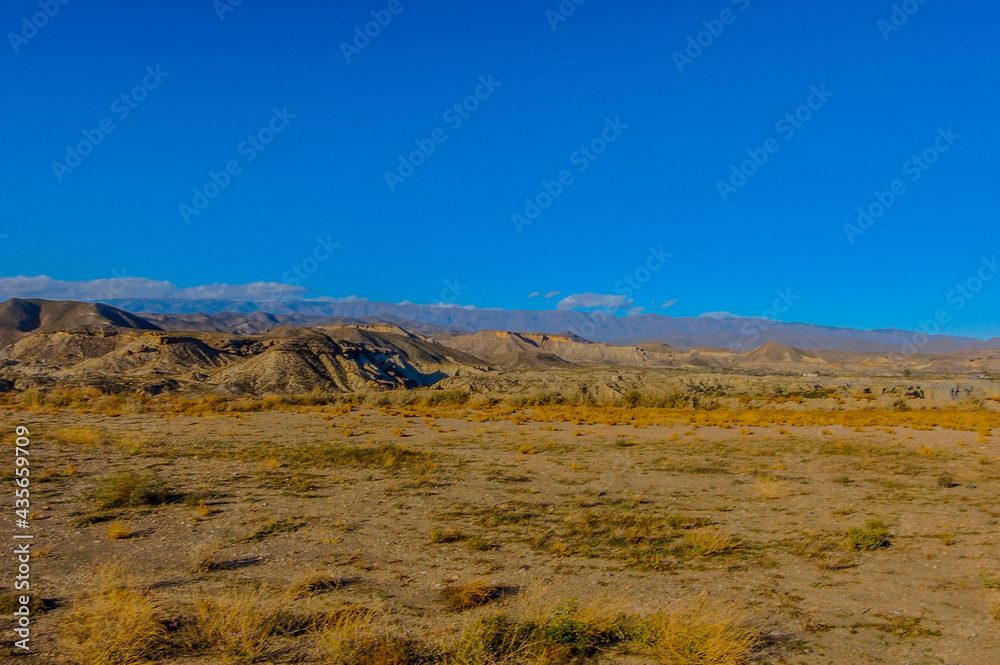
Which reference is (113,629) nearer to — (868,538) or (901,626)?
(901,626)

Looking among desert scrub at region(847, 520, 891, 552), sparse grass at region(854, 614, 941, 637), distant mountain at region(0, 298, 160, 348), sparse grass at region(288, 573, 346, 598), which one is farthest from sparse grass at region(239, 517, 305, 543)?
distant mountain at region(0, 298, 160, 348)

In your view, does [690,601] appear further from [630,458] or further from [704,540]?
[630,458]

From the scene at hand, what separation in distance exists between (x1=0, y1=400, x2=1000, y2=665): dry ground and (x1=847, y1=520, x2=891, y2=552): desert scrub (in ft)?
0.12

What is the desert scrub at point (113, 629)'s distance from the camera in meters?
4.77

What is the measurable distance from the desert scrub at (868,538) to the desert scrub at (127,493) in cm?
1249

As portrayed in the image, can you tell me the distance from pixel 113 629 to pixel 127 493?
20.6 feet

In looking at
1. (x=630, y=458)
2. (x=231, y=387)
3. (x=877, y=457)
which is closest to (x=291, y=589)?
(x=630, y=458)

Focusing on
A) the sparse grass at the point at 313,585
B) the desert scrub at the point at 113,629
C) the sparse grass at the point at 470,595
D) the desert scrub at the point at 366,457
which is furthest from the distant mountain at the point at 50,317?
the sparse grass at the point at 470,595

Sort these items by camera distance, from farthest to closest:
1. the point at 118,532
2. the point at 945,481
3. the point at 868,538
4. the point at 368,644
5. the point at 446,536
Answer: the point at 945,481 → the point at 446,536 → the point at 868,538 → the point at 118,532 → the point at 368,644

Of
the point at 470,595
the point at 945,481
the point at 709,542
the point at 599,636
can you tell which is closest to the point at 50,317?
the point at 470,595

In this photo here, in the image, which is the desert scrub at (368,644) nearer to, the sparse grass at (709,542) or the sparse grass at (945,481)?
the sparse grass at (709,542)

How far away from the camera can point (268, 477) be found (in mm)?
13016

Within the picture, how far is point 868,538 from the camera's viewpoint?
8875 mm

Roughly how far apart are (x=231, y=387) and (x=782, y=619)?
49190mm
